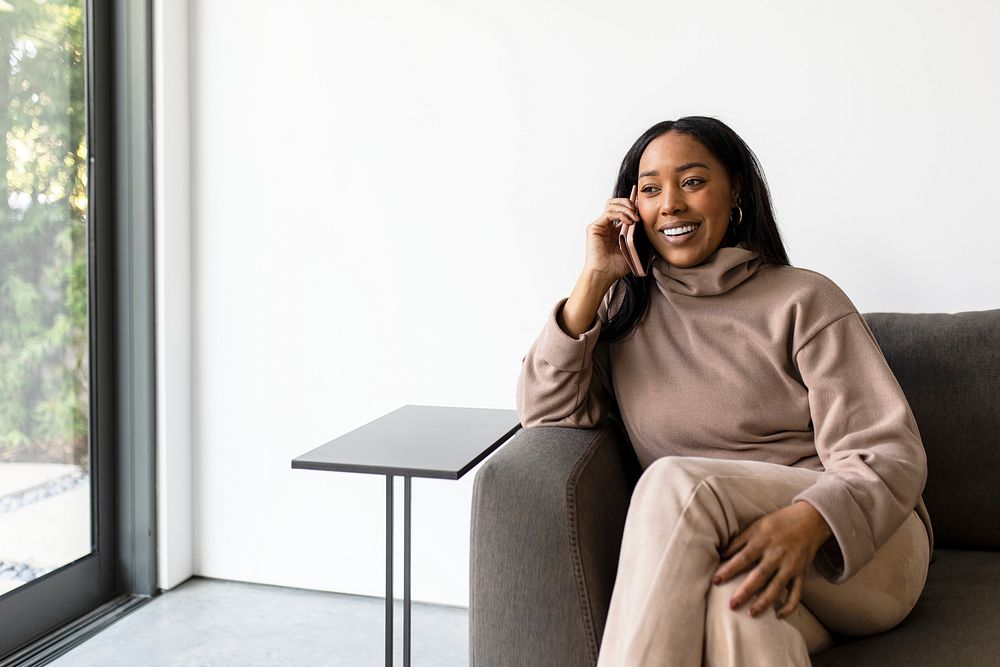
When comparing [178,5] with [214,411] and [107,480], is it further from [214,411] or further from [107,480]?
[107,480]

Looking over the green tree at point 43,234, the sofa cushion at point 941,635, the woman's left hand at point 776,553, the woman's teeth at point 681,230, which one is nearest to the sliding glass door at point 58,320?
the green tree at point 43,234

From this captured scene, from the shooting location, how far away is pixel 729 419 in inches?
54.8

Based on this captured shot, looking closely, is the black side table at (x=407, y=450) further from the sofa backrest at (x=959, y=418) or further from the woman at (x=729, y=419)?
the sofa backrest at (x=959, y=418)

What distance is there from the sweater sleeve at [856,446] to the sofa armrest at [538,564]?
11.2 inches

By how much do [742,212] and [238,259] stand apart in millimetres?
1387

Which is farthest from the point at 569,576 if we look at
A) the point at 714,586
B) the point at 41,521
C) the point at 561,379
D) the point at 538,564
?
the point at 41,521

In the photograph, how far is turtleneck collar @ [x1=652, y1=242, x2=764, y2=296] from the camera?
143cm

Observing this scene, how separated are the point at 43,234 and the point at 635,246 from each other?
138cm

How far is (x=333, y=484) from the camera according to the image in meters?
2.29

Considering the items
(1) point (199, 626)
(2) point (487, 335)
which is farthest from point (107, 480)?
(2) point (487, 335)

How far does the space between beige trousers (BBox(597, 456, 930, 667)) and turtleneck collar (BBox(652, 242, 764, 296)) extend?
1.18 feet

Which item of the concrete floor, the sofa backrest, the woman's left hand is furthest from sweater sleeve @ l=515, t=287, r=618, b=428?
the concrete floor

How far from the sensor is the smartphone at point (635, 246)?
1.49 meters

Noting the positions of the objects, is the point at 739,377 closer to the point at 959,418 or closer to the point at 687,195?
the point at 687,195
